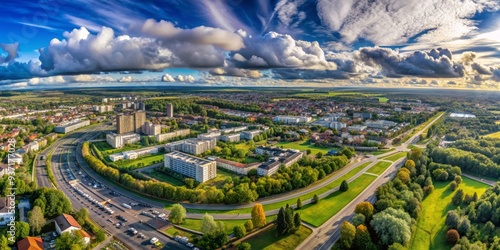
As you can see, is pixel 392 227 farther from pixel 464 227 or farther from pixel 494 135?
pixel 494 135

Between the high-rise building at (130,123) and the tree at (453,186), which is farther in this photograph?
the high-rise building at (130,123)

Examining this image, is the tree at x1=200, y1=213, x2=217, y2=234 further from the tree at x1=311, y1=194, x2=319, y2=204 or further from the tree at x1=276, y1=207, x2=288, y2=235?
the tree at x1=311, y1=194, x2=319, y2=204

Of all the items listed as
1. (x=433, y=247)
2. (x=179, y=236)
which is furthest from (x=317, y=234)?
(x=179, y=236)

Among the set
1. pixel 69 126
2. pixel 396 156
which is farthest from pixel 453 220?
pixel 69 126

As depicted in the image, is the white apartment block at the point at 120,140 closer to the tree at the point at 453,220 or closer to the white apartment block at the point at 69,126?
the white apartment block at the point at 69,126

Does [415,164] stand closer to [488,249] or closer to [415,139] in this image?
[488,249]

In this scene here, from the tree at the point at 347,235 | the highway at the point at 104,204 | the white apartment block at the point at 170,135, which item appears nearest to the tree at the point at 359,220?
the tree at the point at 347,235

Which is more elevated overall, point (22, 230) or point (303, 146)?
point (22, 230)

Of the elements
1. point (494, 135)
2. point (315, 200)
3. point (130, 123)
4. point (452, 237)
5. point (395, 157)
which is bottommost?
point (452, 237)
